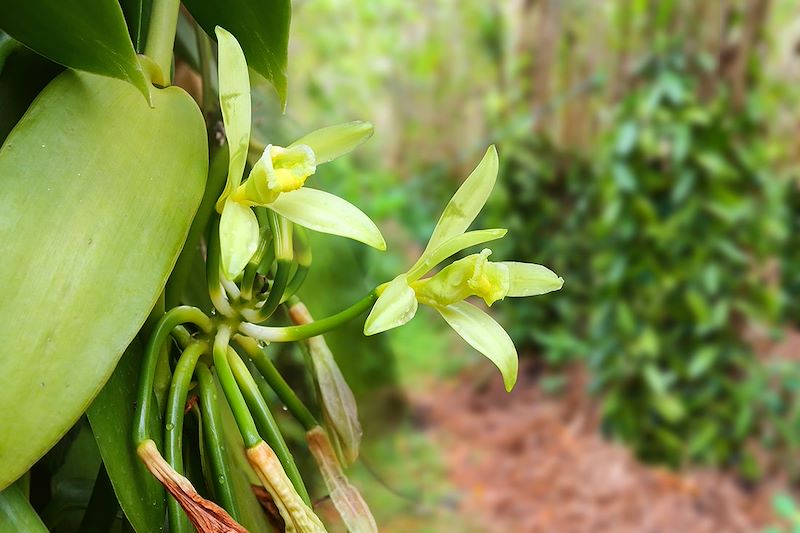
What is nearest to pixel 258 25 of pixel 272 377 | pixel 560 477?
pixel 272 377

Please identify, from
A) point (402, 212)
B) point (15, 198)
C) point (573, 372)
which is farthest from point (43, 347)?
point (402, 212)

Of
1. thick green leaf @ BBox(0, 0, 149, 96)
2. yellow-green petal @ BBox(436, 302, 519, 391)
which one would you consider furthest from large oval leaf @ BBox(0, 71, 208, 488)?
yellow-green petal @ BBox(436, 302, 519, 391)

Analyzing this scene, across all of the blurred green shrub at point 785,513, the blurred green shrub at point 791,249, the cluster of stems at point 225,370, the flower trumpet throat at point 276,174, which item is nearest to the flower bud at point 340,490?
the cluster of stems at point 225,370

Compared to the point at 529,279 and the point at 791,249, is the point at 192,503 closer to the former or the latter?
the point at 529,279

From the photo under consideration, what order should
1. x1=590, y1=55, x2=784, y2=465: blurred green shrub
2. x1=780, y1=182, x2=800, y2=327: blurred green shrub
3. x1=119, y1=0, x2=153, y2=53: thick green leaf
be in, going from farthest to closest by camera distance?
x1=780, y1=182, x2=800, y2=327: blurred green shrub → x1=590, y1=55, x2=784, y2=465: blurred green shrub → x1=119, y1=0, x2=153, y2=53: thick green leaf

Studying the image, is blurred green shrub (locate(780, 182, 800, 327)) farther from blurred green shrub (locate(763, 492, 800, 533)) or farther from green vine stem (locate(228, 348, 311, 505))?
green vine stem (locate(228, 348, 311, 505))

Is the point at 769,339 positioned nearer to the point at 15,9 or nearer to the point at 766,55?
the point at 766,55

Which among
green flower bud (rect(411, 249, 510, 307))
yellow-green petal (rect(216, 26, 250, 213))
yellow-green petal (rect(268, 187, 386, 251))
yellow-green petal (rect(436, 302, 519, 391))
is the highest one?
yellow-green petal (rect(216, 26, 250, 213))
